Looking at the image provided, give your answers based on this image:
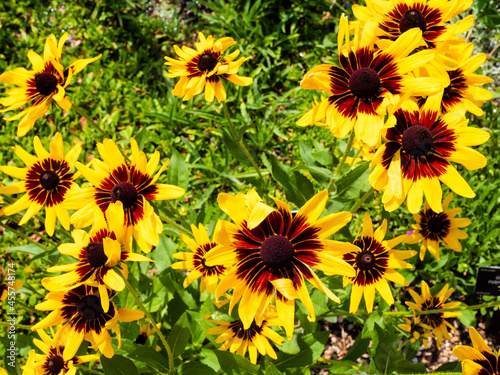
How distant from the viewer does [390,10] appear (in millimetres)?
1177

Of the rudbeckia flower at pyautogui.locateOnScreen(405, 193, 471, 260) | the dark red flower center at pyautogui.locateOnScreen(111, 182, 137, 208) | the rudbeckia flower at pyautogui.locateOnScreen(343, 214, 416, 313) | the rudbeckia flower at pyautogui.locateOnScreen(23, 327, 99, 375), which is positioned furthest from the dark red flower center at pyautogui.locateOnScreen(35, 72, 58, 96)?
the rudbeckia flower at pyautogui.locateOnScreen(405, 193, 471, 260)

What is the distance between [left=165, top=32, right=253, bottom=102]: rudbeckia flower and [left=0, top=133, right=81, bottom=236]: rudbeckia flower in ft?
1.48

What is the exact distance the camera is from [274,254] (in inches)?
35.9

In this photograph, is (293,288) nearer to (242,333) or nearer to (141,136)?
(242,333)

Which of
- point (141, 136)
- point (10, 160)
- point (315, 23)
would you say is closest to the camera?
point (141, 136)

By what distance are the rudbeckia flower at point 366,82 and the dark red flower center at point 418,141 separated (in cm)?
10

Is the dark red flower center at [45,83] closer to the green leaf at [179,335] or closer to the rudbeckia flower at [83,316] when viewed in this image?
the rudbeckia flower at [83,316]

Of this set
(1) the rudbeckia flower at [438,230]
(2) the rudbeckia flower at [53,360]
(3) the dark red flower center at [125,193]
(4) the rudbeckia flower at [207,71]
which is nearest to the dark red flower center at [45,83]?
(4) the rudbeckia flower at [207,71]

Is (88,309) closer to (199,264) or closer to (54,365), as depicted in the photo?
(54,365)

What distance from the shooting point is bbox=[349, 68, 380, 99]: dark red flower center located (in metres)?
0.99

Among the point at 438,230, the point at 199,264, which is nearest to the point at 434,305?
the point at 438,230

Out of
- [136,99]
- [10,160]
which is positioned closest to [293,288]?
[136,99]

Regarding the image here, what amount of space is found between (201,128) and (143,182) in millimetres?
1605

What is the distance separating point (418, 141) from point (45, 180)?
120cm
